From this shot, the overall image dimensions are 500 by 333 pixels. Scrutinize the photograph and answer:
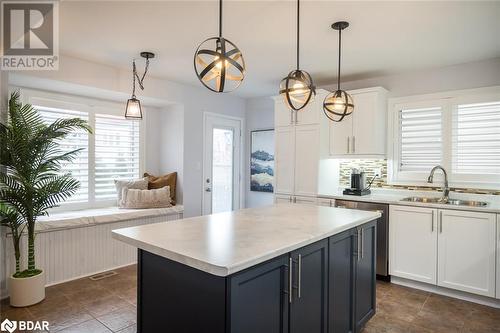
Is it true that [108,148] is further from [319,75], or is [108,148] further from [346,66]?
[346,66]

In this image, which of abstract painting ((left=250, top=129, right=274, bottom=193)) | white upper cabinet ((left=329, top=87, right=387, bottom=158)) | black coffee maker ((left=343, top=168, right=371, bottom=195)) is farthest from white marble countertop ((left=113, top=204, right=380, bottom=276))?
abstract painting ((left=250, top=129, right=274, bottom=193))

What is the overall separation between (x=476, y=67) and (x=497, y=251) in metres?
2.07

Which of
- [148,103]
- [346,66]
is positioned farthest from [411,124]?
[148,103]

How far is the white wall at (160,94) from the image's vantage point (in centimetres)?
352

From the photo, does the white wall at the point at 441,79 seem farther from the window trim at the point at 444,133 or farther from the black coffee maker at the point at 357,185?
the black coffee maker at the point at 357,185

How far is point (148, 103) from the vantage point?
15.5 feet

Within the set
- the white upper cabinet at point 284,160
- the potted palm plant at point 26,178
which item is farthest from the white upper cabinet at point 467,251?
the potted palm plant at point 26,178

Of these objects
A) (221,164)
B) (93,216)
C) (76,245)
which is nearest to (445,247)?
(221,164)

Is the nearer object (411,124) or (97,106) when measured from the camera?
(411,124)

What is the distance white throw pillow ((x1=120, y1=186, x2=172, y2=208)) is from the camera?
4273mm

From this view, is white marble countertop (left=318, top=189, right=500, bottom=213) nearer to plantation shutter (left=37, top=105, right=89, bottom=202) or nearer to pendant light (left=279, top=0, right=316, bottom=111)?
pendant light (left=279, top=0, right=316, bottom=111)

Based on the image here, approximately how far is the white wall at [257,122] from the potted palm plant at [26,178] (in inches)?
129

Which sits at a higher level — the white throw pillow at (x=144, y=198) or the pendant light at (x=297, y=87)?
the pendant light at (x=297, y=87)

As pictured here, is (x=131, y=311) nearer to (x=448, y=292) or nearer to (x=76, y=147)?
(x=76, y=147)
